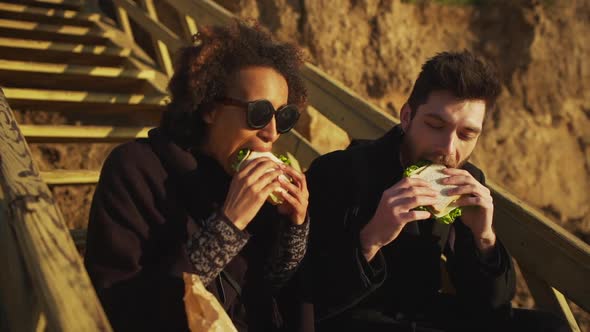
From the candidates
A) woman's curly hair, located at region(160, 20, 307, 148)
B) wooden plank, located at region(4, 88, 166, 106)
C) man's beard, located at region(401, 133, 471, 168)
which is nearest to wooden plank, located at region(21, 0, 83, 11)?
wooden plank, located at region(4, 88, 166, 106)

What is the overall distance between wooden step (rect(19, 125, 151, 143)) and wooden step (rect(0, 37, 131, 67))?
1.06 metres

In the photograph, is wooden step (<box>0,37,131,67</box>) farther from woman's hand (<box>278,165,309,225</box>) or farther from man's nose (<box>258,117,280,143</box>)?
woman's hand (<box>278,165,309,225</box>)

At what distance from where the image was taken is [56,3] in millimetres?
5426

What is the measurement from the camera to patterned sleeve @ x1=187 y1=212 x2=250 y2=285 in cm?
187

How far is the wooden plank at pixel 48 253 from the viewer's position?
4.28ft

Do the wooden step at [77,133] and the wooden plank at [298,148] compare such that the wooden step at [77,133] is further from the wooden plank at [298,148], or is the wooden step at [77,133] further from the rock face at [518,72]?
Result: the rock face at [518,72]

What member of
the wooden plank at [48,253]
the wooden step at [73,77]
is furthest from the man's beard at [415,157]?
the wooden step at [73,77]

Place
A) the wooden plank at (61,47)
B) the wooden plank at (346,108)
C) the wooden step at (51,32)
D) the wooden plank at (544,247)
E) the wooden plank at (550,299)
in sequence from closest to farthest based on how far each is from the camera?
1. the wooden plank at (544,247)
2. the wooden plank at (550,299)
3. the wooden plank at (346,108)
4. the wooden plank at (61,47)
5. the wooden step at (51,32)

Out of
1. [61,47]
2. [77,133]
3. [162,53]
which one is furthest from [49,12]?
[77,133]

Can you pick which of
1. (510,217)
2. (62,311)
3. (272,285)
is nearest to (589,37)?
(510,217)

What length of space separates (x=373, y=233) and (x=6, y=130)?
1.39m

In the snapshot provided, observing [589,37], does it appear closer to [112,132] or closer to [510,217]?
[510,217]

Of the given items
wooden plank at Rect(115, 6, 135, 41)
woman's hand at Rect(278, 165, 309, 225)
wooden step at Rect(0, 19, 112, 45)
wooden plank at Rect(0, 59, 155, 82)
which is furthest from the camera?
wooden plank at Rect(115, 6, 135, 41)

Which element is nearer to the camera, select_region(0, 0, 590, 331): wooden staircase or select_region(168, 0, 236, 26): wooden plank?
select_region(0, 0, 590, 331): wooden staircase
